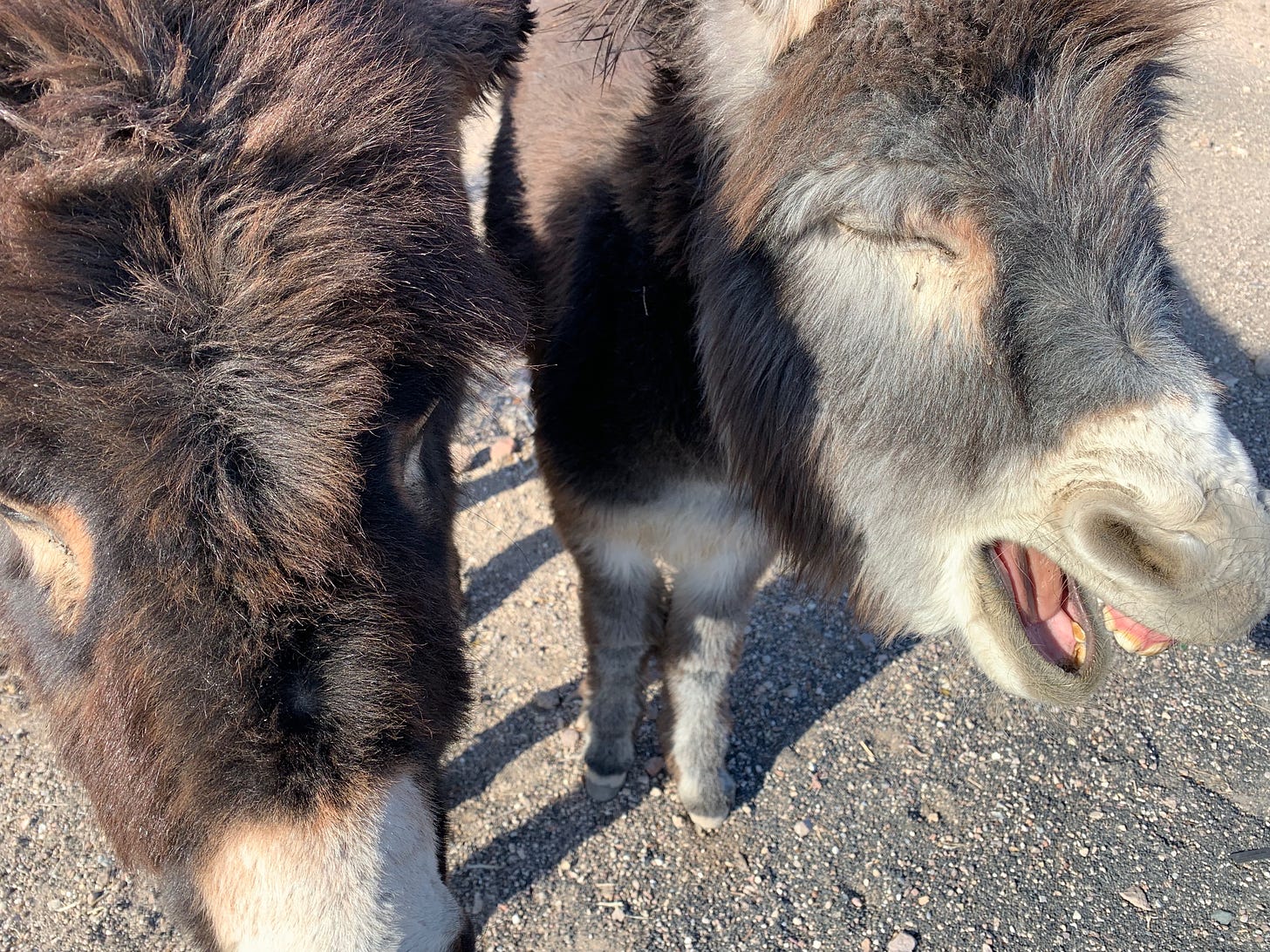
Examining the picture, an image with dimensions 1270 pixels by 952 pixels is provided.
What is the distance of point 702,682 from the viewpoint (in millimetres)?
3342

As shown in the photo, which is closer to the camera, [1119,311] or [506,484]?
[1119,311]

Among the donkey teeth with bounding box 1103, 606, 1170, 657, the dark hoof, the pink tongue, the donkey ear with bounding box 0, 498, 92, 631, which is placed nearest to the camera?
the donkey ear with bounding box 0, 498, 92, 631

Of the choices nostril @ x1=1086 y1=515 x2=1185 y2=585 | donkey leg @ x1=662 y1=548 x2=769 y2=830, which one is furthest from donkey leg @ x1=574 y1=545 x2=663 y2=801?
nostril @ x1=1086 y1=515 x2=1185 y2=585

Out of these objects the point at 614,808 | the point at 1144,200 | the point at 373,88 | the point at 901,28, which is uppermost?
the point at 901,28

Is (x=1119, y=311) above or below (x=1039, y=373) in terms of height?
above

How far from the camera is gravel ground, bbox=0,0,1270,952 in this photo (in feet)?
10.0

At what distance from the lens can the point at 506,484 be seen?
4828mm

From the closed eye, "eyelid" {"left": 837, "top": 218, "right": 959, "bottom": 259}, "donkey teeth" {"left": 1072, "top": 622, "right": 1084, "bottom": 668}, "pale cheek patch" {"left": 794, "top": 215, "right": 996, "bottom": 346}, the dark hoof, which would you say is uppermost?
"eyelid" {"left": 837, "top": 218, "right": 959, "bottom": 259}

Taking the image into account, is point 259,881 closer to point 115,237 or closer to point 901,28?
point 115,237

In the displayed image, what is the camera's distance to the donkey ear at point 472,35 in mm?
2135

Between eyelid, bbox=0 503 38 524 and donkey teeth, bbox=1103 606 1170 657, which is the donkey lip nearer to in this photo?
donkey teeth, bbox=1103 606 1170 657

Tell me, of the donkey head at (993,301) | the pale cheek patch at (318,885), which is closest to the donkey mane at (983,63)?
the donkey head at (993,301)

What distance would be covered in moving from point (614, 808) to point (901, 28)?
9.75 ft

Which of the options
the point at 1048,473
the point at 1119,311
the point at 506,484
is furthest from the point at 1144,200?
the point at 506,484
